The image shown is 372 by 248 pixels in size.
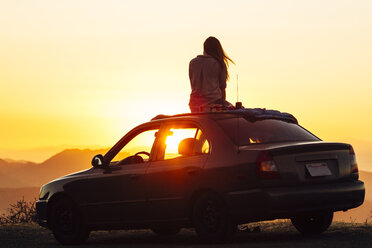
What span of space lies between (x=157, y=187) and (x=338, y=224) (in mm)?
3645

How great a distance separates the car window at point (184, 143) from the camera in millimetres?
11391

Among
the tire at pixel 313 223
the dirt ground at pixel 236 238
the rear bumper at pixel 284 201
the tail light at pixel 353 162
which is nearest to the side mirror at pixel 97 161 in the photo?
the dirt ground at pixel 236 238

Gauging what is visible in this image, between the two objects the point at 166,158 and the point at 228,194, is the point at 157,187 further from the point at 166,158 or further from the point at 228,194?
the point at 228,194

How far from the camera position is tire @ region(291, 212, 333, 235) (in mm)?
12086

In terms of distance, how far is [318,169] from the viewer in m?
10.8

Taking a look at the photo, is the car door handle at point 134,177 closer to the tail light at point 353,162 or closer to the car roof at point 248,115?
the car roof at point 248,115

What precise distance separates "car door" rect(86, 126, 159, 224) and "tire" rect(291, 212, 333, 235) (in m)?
2.27

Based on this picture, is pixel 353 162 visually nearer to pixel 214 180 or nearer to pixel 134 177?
pixel 214 180

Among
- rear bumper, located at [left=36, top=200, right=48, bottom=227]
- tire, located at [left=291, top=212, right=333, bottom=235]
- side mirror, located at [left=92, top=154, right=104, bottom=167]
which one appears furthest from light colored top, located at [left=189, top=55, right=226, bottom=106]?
rear bumper, located at [left=36, top=200, right=48, bottom=227]

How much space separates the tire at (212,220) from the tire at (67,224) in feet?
7.82

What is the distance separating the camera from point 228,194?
1070 cm

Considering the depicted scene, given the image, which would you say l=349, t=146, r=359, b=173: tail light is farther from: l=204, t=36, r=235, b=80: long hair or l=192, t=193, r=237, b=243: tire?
l=204, t=36, r=235, b=80: long hair

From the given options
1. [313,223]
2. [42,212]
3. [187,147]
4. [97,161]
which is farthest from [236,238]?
[42,212]

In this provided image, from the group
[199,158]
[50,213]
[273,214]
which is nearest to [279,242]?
[273,214]
